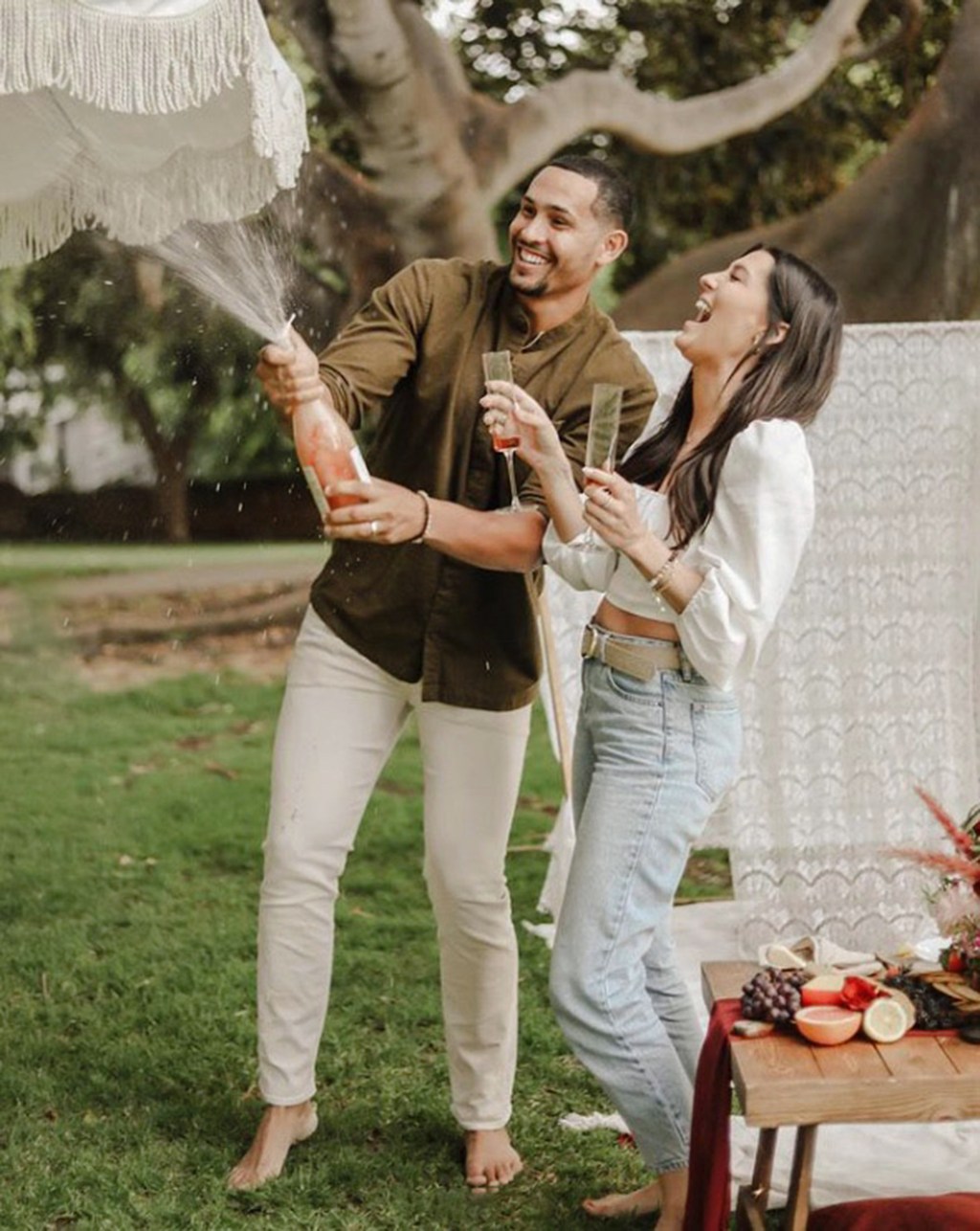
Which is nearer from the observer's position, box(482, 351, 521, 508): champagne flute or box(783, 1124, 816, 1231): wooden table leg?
box(783, 1124, 816, 1231): wooden table leg

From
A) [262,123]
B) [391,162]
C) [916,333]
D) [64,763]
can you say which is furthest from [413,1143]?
[391,162]

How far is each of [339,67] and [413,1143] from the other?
6.22 m

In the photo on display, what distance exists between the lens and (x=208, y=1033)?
4.16 metres

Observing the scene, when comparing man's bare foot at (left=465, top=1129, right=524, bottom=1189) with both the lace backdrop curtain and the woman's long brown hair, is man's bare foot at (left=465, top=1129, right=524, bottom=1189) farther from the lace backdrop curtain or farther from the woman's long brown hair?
the lace backdrop curtain

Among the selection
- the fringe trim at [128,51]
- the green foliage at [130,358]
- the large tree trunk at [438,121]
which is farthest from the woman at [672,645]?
the green foliage at [130,358]

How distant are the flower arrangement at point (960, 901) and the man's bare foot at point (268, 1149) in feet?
4.18

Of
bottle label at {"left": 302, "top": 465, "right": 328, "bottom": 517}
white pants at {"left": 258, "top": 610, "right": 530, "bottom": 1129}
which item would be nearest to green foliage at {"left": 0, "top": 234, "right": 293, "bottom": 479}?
white pants at {"left": 258, "top": 610, "right": 530, "bottom": 1129}

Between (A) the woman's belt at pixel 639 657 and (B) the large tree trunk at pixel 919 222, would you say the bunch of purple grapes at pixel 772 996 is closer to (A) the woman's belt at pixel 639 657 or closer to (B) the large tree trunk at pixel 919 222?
(A) the woman's belt at pixel 639 657

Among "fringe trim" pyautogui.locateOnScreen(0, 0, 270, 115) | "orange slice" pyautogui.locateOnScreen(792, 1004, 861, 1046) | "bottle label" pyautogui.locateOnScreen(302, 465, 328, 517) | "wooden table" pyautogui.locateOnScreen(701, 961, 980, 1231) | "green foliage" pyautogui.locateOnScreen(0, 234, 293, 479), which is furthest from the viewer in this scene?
"green foliage" pyautogui.locateOnScreen(0, 234, 293, 479)

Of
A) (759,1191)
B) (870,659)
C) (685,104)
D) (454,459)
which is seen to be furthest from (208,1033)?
(685,104)

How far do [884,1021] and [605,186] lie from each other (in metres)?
1.51

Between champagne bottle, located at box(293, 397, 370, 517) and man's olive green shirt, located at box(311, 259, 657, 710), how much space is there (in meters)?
0.32

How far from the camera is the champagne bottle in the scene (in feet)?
9.47

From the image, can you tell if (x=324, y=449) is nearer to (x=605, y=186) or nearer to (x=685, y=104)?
(x=605, y=186)
